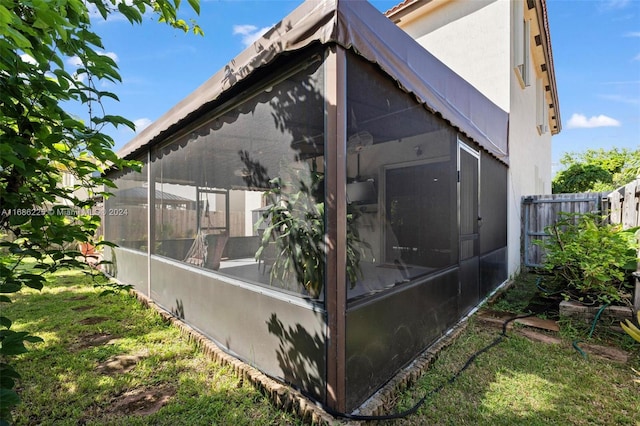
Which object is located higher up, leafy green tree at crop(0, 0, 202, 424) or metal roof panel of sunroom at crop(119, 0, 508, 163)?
metal roof panel of sunroom at crop(119, 0, 508, 163)

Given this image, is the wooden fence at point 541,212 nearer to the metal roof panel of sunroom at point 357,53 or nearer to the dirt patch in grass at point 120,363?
the metal roof panel of sunroom at point 357,53

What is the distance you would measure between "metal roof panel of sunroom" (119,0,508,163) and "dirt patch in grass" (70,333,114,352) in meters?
2.50

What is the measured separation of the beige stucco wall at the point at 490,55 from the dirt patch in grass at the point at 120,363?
20.8 feet

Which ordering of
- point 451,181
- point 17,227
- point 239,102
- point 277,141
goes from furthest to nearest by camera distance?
point 451,181 → point 239,102 → point 277,141 → point 17,227

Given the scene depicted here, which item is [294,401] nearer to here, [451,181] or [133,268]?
[451,181]

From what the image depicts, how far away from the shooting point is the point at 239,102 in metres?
2.79

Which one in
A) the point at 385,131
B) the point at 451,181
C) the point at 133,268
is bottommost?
the point at 133,268

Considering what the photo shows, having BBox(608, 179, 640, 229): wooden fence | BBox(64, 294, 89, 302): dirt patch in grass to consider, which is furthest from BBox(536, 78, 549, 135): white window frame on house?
BBox(64, 294, 89, 302): dirt patch in grass

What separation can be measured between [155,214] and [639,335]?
5.42 m

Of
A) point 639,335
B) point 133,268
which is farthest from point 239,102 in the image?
point 133,268

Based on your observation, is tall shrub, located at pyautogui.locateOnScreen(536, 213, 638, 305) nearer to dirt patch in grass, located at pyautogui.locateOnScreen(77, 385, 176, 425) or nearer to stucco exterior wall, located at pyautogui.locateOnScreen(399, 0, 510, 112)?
stucco exterior wall, located at pyautogui.locateOnScreen(399, 0, 510, 112)

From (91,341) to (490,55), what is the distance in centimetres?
750

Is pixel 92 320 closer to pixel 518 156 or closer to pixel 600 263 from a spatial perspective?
pixel 600 263

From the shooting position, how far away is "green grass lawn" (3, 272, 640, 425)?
2133 mm
